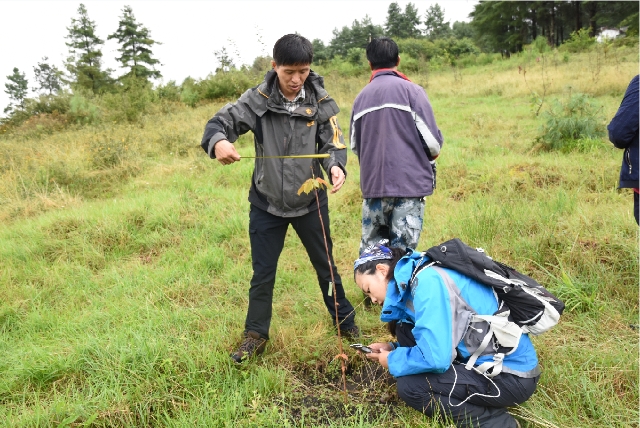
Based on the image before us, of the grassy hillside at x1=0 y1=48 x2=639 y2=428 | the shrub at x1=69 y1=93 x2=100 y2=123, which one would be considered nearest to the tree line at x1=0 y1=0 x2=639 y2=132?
the shrub at x1=69 y1=93 x2=100 y2=123

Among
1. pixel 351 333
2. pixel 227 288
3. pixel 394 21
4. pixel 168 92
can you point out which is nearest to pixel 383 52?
pixel 351 333

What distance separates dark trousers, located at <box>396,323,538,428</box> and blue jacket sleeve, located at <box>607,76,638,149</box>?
A: 135 cm

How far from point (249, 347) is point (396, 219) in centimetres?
127

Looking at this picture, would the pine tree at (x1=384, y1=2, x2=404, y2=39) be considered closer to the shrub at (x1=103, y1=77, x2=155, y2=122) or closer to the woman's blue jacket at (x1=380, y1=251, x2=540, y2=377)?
the shrub at (x1=103, y1=77, x2=155, y2=122)

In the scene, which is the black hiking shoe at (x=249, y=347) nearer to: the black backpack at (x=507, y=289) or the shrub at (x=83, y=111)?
the black backpack at (x=507, y=289)

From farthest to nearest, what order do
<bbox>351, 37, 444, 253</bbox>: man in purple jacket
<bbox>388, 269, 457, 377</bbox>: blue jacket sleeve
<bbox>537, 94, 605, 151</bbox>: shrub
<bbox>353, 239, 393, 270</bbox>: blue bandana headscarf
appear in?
<bbox>537, 94, 605, 151</bbox>: shrub
<bbox>351, 37, 444, 253</bbox>: man in purple jacket
<bbox>353, 239, 393, 270</bbox>: blue bandana headscarf
<bbox>388, 269, 457, 377</bbox>: blue jacket sleeve

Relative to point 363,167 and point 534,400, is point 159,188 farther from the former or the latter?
point 534,400

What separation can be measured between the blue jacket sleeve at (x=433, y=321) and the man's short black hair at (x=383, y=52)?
1650mm

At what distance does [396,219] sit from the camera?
288cm

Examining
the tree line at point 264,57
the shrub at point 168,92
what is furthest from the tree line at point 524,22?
the shrub at point 168,92

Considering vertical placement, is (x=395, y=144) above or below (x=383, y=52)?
below

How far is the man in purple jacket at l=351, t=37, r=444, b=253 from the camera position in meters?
2.76

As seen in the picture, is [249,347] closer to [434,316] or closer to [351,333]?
[351,333]

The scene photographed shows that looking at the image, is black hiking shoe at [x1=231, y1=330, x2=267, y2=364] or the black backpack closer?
the black backpack
